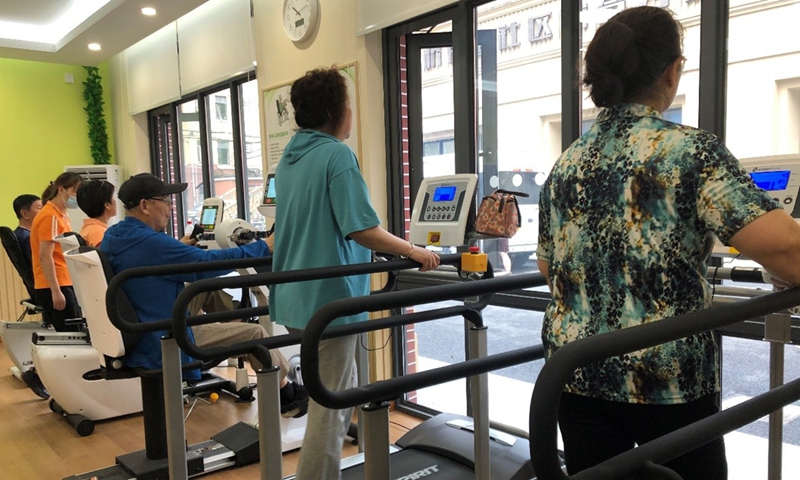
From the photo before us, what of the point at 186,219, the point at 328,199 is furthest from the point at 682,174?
the point at 186,219

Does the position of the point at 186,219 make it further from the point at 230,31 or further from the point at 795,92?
the point at 795,92

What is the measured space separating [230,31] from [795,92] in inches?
168

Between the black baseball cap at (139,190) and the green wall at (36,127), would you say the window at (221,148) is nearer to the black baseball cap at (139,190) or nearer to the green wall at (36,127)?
the green wall at (36,127)

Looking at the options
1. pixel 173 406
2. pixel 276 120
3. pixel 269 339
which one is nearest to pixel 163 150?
pixel 276 120

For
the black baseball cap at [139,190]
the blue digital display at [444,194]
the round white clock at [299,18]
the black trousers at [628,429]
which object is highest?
the round white clock at [299,18]

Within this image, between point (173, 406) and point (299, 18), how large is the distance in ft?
10.1

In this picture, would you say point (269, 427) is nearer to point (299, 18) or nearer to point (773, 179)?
point (773, 179)

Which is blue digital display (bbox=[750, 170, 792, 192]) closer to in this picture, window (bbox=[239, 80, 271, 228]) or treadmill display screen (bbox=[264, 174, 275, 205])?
treadmill display screen (bbox=[264, 174, 275, 205])

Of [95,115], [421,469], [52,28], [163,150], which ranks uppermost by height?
[52,28]

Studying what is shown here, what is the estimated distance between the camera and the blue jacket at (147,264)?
2.97 m

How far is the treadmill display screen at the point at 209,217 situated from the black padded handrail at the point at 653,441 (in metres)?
3.89

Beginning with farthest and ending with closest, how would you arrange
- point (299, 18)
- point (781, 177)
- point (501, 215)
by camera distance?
1. point (299, 18)
2. point (501, 215)
3. point (781, 177)

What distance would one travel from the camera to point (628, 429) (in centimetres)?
119

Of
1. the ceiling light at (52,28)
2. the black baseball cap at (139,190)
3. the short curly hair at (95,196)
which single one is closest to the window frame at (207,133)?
the ceiling light at (52,28)
